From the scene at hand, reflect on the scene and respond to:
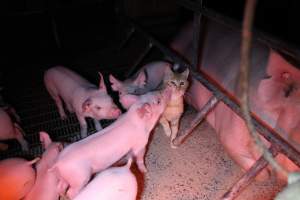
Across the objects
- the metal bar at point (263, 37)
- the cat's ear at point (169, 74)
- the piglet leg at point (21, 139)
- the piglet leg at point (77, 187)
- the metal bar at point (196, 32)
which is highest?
the metal bar at point (263, 37)

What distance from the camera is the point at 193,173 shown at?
60.7 inches

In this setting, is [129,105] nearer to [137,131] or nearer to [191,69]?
[137,131]

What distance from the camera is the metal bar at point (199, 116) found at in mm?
1501

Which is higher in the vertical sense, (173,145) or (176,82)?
(176,82)

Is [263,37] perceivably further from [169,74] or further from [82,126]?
[82,126]

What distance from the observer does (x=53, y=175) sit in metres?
1.26

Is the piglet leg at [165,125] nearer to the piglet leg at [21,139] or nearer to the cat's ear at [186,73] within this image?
the cat's ear at [186,73]

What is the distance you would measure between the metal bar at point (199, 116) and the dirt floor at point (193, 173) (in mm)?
60

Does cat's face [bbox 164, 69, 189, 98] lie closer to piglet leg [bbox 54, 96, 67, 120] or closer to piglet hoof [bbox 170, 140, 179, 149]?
piglet hoof [bbox 170, 140, 179, 149]

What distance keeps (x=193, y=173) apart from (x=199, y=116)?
28cm

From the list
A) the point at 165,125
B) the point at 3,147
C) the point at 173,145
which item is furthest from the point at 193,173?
the point at 3,147

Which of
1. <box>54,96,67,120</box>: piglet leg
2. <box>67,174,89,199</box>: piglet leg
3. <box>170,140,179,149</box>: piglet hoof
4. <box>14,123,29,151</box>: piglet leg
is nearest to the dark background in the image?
<box>54,96,67,120</box>: piglet leg

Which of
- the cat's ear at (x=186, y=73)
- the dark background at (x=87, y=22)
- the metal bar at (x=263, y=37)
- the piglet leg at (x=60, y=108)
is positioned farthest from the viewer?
the dark background at (x=87, y=22)

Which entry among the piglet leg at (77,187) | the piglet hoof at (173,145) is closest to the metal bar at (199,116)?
the piglet hoof at (173,145)
